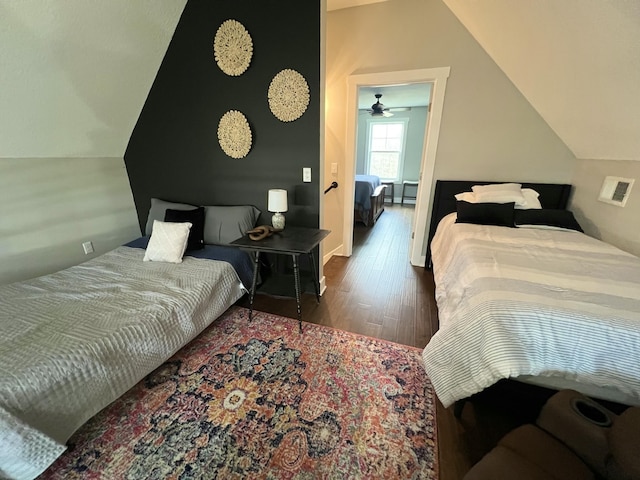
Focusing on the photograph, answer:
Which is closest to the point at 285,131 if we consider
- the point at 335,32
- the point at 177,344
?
the point at 335,32

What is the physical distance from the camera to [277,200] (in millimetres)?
2109

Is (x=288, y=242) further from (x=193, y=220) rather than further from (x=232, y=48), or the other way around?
(x=232, y=48)

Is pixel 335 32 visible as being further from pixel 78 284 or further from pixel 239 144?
pixel 78 284

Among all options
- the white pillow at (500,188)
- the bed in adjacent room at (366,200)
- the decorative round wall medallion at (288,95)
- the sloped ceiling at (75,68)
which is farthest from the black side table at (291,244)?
the bed in adjacent room at (366,200)

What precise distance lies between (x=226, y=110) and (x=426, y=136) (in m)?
2.16

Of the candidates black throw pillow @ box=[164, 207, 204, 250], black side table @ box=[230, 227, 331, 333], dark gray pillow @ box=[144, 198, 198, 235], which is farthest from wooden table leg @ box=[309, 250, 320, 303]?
dark gray pillow @ box=[144, 198, 198, 235]

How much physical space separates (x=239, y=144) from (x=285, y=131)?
0.49 m

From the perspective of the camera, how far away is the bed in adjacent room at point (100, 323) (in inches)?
41.8

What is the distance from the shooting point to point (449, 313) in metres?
1.51

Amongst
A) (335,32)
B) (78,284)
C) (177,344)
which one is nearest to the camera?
(177,344)

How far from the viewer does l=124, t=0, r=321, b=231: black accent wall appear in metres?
2.03

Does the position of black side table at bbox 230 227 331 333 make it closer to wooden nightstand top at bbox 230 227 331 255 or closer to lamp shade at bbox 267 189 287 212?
wooden nightstand top at bbox 230 227 331 255

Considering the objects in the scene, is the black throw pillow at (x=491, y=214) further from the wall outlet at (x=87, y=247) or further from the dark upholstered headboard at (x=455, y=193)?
the wall outlet at (x=87, y=247)

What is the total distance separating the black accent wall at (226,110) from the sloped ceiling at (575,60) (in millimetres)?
1464
